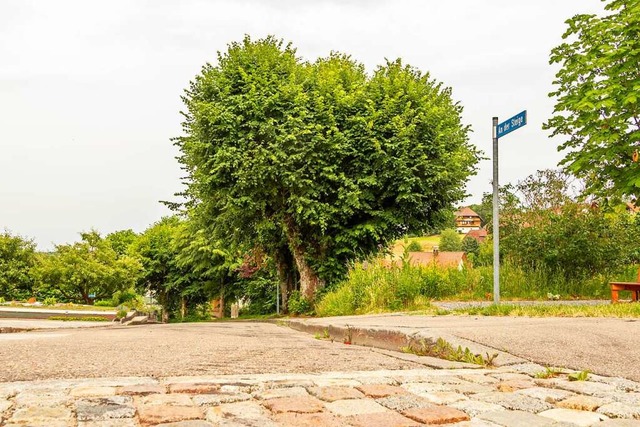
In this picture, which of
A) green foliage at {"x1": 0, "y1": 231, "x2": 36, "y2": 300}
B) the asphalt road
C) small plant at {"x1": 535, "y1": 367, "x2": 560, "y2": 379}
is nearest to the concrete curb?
the asphalt road

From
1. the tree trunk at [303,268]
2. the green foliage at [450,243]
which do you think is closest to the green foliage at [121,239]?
the green foliage at [450,243]

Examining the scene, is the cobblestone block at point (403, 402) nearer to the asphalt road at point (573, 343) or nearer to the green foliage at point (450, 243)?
the asphalt road at point (573, 343)

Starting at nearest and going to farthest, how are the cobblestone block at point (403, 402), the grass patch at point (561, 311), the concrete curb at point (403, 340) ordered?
1. the cobblestone block at point (403, 402)
2. the concrete curb at point (403, 340)
3. the grass patch at point (561, 311)

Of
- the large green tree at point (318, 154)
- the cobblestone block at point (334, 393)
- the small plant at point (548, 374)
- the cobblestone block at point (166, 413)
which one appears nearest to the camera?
the cobblestone block at point (166, 413)

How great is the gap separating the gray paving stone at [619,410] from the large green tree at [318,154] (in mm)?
14677

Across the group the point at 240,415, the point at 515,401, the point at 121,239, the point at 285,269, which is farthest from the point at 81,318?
the point at 121,239

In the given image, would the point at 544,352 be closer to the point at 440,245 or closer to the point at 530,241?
the point at 530,241

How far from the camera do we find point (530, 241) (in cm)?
1484

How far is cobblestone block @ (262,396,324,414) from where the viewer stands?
2.81m

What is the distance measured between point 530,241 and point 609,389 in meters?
11.9

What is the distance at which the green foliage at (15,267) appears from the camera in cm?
4122

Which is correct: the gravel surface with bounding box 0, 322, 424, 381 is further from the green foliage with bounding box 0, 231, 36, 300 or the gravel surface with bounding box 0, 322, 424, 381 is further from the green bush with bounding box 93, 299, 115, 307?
the green foliage with bounding box 0, 231, 36, 300

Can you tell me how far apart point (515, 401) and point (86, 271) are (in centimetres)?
3692

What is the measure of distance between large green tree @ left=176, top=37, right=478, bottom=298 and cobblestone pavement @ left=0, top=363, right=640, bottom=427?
14088 mm
